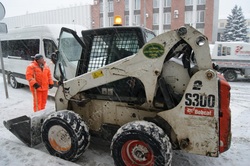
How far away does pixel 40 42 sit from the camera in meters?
7.96

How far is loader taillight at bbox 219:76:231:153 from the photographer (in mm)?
2824

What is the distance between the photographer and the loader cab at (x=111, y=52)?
133 inches

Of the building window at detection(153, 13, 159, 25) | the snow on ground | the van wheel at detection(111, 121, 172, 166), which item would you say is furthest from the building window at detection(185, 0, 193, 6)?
the van wheel at detection(111, 121, 172, 166)

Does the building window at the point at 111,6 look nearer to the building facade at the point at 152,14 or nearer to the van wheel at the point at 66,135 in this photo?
the building facade at the point at 152,14

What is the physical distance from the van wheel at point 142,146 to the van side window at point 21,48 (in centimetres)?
627

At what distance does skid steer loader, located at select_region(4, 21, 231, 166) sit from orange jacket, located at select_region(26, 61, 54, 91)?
158cm

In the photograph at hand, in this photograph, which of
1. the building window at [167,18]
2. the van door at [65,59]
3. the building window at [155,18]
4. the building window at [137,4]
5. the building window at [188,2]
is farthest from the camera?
the building window at [137,4]

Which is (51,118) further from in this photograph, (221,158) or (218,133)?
(221,158)

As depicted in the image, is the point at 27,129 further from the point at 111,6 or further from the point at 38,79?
the point at 111,6

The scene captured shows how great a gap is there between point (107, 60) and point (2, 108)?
15.3ft

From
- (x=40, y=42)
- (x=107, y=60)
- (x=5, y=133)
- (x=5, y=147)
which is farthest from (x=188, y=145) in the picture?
(x=40, y=42)

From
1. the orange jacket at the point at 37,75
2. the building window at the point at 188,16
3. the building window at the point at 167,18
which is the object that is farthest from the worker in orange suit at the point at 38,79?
the building window at the point at 167,18

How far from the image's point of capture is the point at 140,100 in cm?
336

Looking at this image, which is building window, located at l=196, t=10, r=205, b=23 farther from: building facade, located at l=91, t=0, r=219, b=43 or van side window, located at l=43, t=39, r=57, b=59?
van side window, located at l=43, t=39, r=57, b=59
